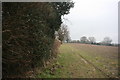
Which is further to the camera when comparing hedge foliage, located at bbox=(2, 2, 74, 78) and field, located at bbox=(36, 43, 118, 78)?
field, located at bbox=(36, 43, 118, 78)

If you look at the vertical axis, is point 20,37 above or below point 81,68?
above

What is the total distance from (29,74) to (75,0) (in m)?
9.33

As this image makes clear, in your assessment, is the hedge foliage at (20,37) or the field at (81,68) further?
the field at (81,68)

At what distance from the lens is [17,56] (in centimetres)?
574

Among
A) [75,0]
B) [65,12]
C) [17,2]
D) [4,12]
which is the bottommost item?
[4,12]

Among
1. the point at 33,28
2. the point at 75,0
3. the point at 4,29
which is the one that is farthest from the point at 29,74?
the point at 75,0

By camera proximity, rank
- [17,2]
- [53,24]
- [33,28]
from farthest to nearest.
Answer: [53,24], [33,28], [17,2]

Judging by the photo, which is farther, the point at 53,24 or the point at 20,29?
the point at 53,24

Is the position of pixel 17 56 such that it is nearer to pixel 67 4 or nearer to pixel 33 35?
pixel 33 35

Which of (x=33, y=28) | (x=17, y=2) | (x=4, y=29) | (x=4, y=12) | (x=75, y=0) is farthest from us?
(x=75, y=0)

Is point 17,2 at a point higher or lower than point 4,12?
higher

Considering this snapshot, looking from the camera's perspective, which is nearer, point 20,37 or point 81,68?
point 20,37

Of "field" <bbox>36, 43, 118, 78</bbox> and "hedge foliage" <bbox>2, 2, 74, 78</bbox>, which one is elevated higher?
"hedge foliage" <bbox>2, 2, 74, 78</bbox>

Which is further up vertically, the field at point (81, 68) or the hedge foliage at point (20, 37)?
the hedge foliage at point (20, 37)
